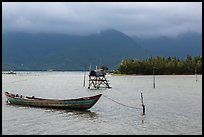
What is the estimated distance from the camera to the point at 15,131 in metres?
29.1

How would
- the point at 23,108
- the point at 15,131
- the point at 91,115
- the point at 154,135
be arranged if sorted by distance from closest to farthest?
the point at 154,135
the point at 15,131
the point at 91,115
the point at 23,108

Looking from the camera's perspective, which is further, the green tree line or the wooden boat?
the green tree line

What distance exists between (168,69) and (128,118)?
164451mm

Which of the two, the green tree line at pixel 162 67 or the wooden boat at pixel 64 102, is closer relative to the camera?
the wooden boat at pixel 64 102

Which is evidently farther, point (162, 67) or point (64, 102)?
point (162, 67)

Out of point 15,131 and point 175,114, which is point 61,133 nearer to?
point 15,131

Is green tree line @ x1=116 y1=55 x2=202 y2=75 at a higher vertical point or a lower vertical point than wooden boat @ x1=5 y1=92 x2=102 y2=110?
higher

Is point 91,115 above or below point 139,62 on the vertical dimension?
below

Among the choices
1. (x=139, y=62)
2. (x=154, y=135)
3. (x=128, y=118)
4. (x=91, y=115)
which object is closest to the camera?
(x=154, y=135)

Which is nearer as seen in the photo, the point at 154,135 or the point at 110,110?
the point at 154,135

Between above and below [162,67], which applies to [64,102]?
below

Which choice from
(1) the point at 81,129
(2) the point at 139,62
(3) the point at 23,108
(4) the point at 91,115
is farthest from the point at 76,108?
(2) the point at 139,62

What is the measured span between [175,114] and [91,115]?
376 inches

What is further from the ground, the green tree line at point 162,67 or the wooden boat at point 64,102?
the green tree line at point 162,67
